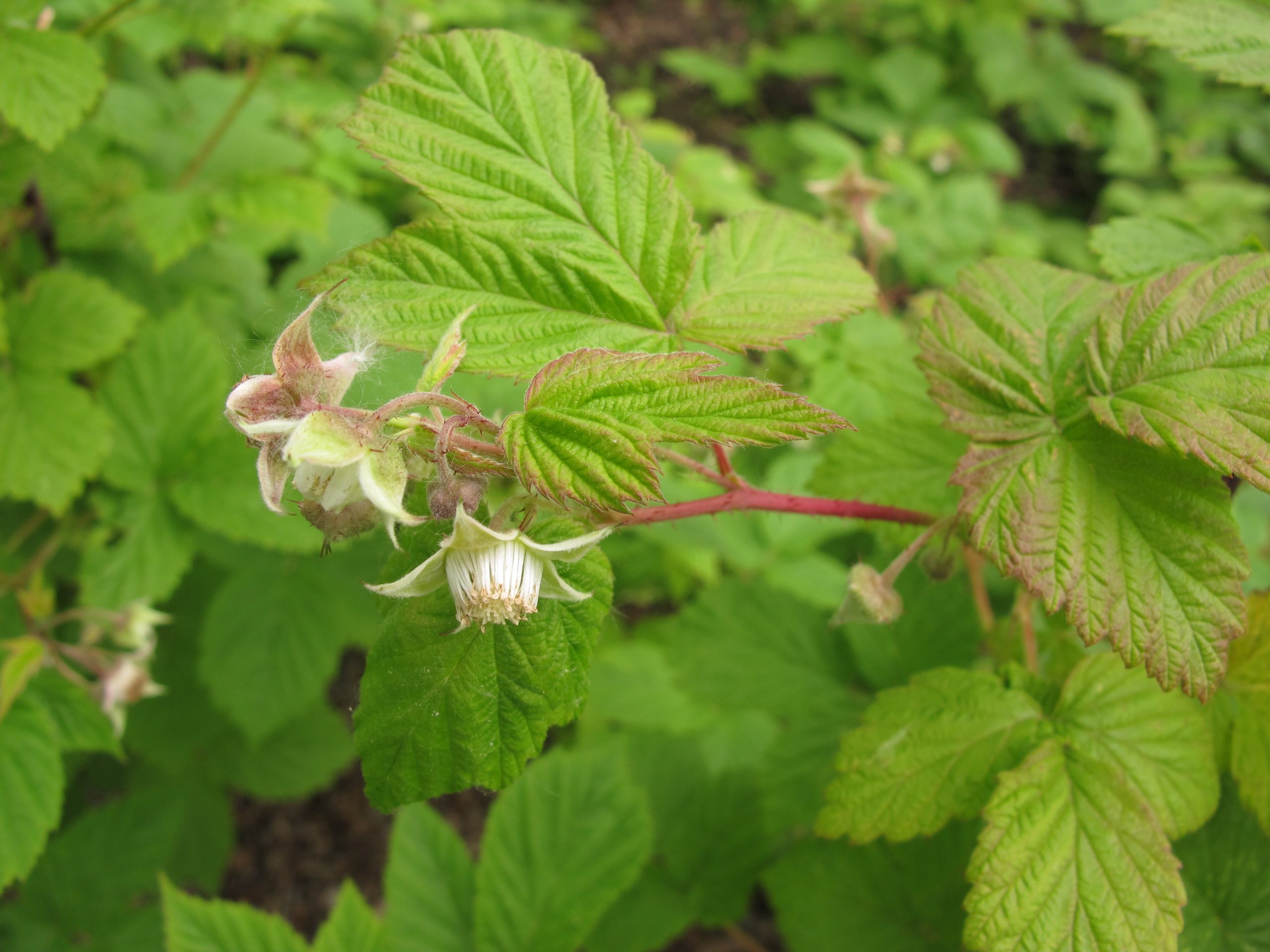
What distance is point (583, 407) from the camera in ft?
2.84

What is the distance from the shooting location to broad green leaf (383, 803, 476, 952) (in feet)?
5.58

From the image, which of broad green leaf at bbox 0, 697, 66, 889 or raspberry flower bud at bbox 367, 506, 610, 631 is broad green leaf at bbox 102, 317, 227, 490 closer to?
broad green leaf at bbox 0, 697, 66, 889

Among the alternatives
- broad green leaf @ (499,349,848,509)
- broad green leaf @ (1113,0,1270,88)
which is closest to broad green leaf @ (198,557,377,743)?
broad green leaf @ (499,349,848,509)

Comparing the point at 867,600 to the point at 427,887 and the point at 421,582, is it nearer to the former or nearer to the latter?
the point at 421,582

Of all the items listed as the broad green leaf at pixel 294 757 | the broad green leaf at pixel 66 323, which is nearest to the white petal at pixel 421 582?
the broad green leaf at pixel 66 323

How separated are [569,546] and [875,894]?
4.17 ft

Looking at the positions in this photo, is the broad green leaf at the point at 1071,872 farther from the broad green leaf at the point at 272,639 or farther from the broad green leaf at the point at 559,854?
the broad green leaf at the point at 272,639

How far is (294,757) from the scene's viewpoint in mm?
2604

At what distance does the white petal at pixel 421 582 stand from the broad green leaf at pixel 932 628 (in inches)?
40.3

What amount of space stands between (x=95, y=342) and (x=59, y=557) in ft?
2.29

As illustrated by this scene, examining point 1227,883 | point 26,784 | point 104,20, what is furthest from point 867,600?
point 104,20

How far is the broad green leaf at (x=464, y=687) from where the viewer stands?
93 cm

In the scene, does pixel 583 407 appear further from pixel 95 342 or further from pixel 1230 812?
pixel 95 342

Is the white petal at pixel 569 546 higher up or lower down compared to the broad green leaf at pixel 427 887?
higher up
